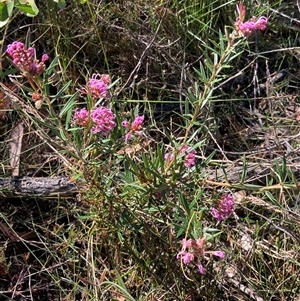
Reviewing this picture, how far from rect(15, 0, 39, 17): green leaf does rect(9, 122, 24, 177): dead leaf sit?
0.60 m

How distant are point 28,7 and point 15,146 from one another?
64cm

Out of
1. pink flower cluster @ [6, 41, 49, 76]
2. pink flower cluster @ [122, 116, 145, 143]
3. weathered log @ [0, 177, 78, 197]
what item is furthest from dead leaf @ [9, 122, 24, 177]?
pink flower cluster @ [6, 41, 49, 76]

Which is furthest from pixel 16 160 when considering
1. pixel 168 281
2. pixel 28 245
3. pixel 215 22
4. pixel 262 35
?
pixel 262 35

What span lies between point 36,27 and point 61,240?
816mm

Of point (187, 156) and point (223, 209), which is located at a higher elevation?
point (187, 156)

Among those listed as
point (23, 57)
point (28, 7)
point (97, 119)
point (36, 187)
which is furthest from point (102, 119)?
point (36, 187)

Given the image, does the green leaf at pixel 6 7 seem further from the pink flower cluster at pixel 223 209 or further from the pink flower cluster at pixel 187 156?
the pink flower cluster at pixel 223 209

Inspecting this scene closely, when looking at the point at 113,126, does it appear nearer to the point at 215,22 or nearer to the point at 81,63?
the point at 81,63

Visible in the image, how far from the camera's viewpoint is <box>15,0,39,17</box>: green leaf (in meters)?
1.44

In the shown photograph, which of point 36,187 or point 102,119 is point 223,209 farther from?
A: point 36,187

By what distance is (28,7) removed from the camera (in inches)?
58.0

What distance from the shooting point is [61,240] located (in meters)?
1.81

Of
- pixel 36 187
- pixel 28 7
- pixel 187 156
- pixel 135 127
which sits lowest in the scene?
pixel 36 187

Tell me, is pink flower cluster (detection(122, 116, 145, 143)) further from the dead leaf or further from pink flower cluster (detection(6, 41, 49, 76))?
the dead leaf
